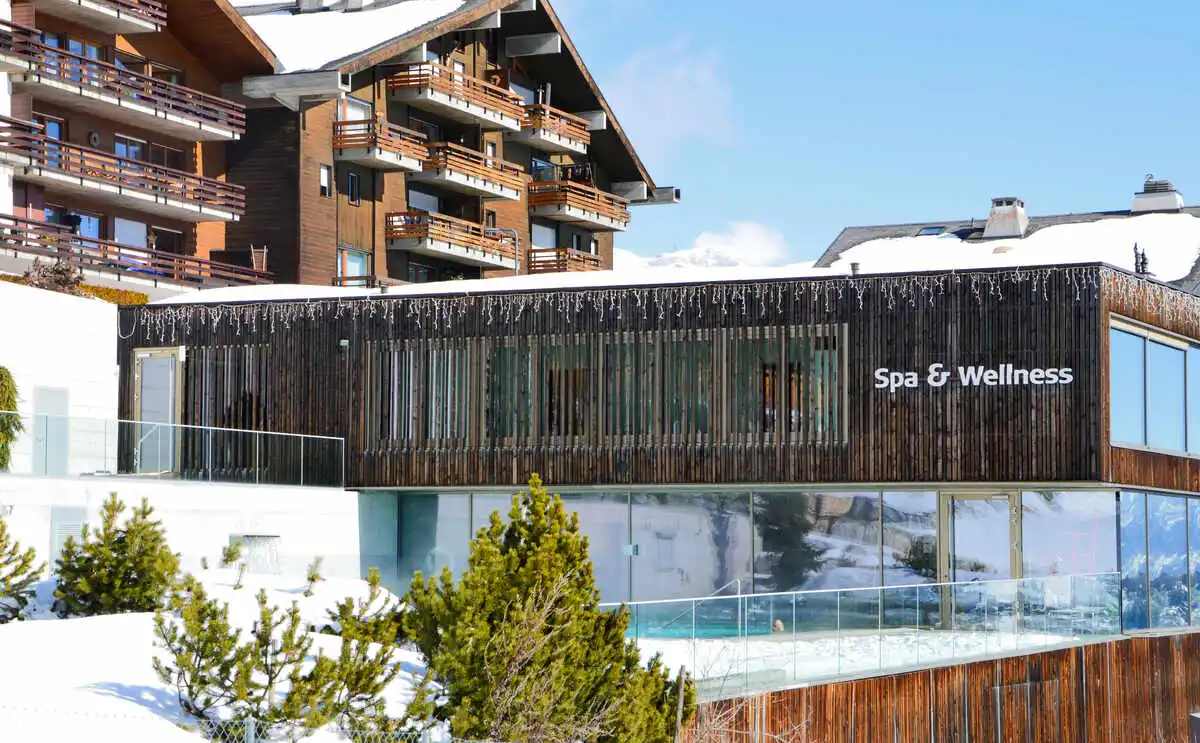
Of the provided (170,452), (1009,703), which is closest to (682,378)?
(1009,703)

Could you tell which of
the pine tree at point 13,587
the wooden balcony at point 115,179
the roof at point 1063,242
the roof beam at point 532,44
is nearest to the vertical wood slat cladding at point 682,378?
the wooden balcony at point 115,179

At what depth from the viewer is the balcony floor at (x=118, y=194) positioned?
3728 centimetres

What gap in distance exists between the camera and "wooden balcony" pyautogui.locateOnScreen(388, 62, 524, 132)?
45.7 m

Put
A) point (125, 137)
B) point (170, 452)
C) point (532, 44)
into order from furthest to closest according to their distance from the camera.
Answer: point (532, 44) → point (125, 137) → point (170, 452)

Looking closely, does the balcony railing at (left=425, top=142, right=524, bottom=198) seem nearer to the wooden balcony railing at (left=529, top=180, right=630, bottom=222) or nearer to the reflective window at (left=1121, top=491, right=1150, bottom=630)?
the wooden balcony railing at (left=529, top=180, right=630, bottom=222)

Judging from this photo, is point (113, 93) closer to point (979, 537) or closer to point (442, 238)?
point (442, 238)

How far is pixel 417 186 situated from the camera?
47250 mm

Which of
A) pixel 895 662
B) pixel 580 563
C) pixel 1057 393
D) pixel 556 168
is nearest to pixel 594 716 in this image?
pixel 580 563

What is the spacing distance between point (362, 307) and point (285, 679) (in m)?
15.5

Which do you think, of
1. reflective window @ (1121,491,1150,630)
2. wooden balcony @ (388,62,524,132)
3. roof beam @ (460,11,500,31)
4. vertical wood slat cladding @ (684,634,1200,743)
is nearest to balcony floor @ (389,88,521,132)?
wooden balcony @ (388,62,524,132)

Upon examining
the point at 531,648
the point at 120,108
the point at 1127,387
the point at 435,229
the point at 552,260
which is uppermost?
the point at 120,108

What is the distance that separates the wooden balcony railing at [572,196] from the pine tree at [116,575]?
33342 millimetres

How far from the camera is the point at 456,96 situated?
46.3 m

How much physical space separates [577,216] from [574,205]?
0.32m
